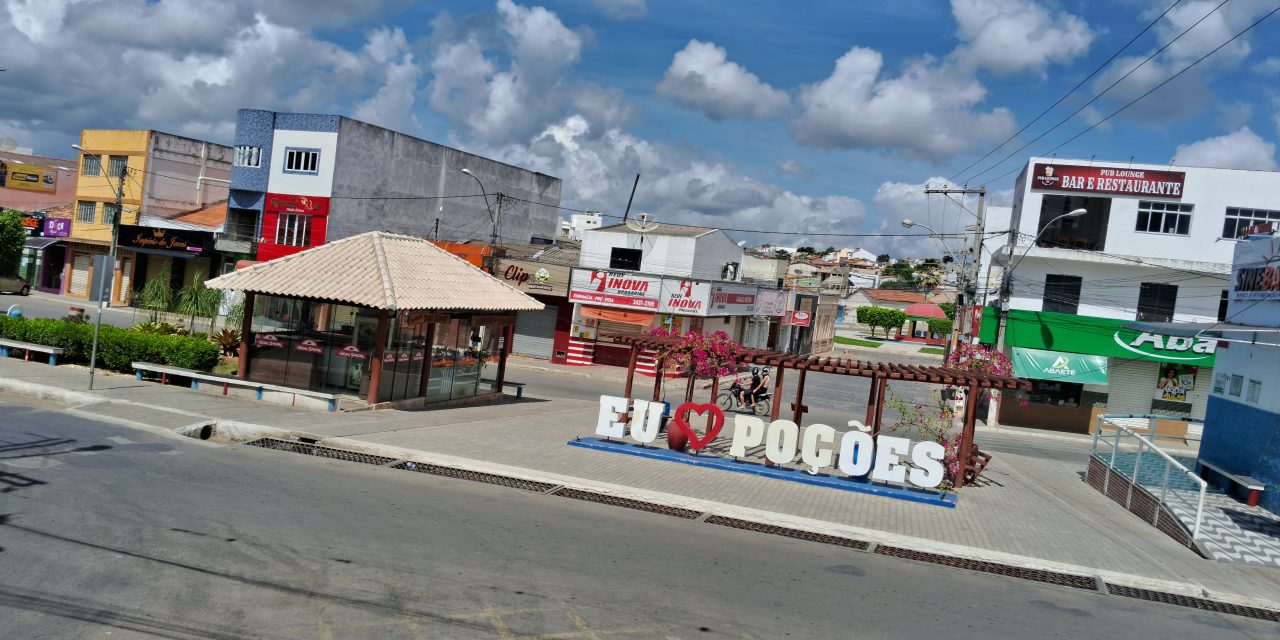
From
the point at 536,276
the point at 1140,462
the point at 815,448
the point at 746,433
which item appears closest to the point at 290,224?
the point at 536,276

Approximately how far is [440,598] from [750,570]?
3.74 m

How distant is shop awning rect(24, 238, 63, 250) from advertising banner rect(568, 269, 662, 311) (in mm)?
33832

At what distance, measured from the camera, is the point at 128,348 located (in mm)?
21031

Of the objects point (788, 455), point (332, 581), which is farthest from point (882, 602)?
point (788, 455)

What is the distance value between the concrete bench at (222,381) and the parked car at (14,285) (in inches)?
1429

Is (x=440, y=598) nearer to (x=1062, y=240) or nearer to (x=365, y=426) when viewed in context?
(x=365, y=426)

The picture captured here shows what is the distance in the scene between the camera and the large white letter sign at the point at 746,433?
16828 mm

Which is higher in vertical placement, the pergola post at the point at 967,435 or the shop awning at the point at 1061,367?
the shop awning at the point at 1061,367

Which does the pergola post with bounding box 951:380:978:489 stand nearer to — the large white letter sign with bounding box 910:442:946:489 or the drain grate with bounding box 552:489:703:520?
the large white letter sign with bounding box 910:442:946:489

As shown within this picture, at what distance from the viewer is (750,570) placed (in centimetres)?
1031

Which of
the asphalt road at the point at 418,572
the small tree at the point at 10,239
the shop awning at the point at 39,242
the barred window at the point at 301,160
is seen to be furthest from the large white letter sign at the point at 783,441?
the shop awning at the point at 39,242

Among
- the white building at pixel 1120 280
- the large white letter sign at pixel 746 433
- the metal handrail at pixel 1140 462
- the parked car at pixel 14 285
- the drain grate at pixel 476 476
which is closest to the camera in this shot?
the drain grate at pixel 476 476

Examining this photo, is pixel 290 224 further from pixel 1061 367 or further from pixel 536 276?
pixel 1061 367

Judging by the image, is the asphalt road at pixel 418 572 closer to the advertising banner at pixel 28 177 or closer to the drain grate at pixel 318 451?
the drain grate at pixel 318 451
